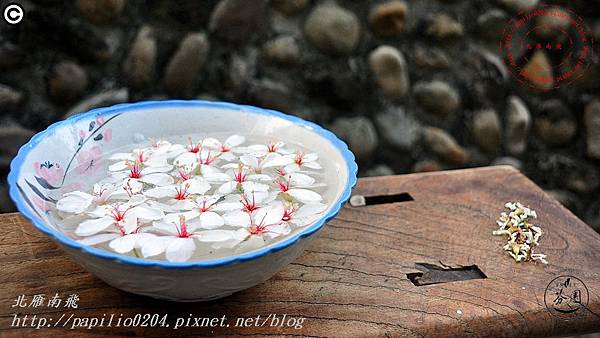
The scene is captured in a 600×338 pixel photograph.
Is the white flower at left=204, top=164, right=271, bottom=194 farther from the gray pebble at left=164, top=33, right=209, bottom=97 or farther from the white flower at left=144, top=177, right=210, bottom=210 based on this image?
the gray pebble at left=164, top=33, right=209, bottom=97

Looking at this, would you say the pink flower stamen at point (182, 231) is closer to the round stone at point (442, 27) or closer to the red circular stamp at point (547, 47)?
the round stone at point (442, 27)

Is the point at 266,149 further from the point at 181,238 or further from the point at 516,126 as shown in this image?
the point at 516,126

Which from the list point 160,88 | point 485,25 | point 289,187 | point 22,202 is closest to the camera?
point 22,202

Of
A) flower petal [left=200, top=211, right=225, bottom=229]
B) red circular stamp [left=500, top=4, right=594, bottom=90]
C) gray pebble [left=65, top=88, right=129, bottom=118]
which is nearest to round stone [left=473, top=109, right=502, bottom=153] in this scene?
red circular stamp [left=500, top=4, right=594, bottom=90]

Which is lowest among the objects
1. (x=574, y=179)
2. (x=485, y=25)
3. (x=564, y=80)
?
(x=574, y=179)

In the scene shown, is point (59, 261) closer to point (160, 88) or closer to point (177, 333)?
point (177, 333)

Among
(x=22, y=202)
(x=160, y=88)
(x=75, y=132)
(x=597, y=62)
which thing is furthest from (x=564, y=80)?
(x=22, y=202)
